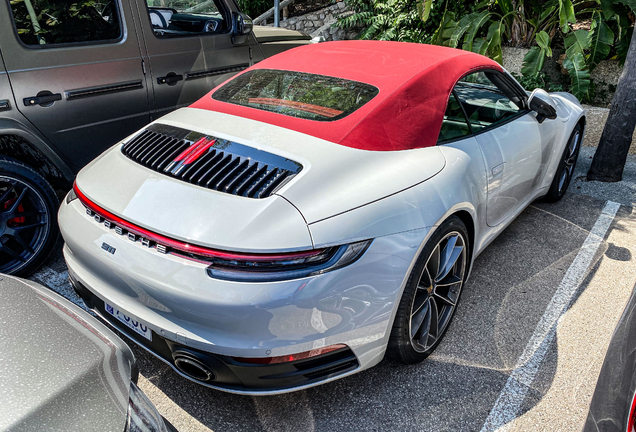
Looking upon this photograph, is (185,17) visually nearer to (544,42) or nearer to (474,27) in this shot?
(474,27)

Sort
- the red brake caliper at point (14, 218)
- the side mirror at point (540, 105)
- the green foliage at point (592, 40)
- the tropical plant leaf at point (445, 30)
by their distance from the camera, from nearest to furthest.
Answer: the red brake caliper at point (14, 218) → the side mirror at point (540, 105) → the green foliage at point (592, 40) → the tropical plant leaf at point (445, 30)

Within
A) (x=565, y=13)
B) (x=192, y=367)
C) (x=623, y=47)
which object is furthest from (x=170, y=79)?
(x=623, y=47)

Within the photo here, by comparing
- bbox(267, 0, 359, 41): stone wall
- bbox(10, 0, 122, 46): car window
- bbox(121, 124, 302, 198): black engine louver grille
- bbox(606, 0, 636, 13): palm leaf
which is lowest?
bbox(267, 0, 359, 41): stone wall

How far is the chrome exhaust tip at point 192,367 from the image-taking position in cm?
197

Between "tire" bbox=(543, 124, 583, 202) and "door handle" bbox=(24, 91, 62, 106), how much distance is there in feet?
12.9

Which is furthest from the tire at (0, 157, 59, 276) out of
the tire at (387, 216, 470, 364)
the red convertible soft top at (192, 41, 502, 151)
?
the tire at (387, 216, 470, 364)

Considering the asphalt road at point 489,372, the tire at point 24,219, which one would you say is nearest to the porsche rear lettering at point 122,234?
the asphalt road at point 489,372

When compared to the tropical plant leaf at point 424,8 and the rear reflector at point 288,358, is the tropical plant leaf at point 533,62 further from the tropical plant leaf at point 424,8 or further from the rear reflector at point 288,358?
the rear reflector at point 288,358

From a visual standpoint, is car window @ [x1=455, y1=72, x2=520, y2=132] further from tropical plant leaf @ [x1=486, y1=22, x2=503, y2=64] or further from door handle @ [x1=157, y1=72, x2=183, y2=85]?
tropical plant leaf @ [x1=486, y1=22, x2=503, y2=64]

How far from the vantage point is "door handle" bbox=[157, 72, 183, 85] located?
3.96 meters

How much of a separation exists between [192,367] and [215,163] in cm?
87

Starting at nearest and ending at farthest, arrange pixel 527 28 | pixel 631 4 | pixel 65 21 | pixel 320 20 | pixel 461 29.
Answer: pixel 65 21
pixel 631 4
pixel 461 29
pixel 527 28
pixel 320 20

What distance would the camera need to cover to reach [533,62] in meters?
7.19

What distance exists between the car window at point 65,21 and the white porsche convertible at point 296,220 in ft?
4.13
